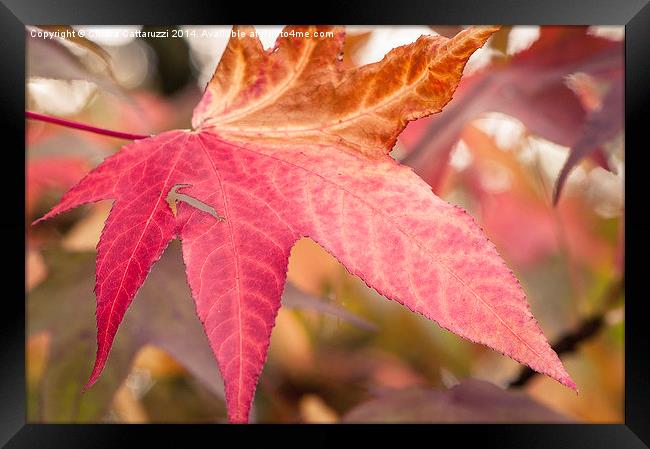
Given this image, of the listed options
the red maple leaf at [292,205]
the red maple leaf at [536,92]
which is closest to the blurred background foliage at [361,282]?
the red maple leaf at [536,92]

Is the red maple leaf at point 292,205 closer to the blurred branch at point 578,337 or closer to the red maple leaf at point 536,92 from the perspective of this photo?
the red maple leaf at point 536,92

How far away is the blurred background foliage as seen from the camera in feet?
1.91

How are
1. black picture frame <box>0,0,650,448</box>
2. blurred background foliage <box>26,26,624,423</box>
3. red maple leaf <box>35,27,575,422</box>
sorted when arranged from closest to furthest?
red maple leaf <box>35,27,575,422</box> < black picture frame <box>0,0,650,448</box> < blurred background foliage <box>26,26,624,423</box>

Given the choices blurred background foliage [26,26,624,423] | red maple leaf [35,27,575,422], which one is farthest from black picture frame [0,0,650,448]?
red maple leaf [35,27,575,422]

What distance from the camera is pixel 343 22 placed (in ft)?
1.52

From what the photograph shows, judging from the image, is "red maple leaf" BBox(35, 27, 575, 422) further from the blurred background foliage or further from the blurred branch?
the blurred branch

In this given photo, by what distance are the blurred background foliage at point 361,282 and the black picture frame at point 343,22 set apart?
3 centimetres

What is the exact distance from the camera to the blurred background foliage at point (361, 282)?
58 cm

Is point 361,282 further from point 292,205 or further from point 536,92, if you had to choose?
point 292,205

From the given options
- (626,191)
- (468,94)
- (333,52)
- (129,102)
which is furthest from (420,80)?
(129,102)

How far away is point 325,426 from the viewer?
1.71 feet

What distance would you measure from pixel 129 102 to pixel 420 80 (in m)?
0.54

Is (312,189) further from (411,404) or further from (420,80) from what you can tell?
(411,404)

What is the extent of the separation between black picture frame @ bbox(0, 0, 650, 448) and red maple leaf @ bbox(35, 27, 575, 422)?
14 centimetres
